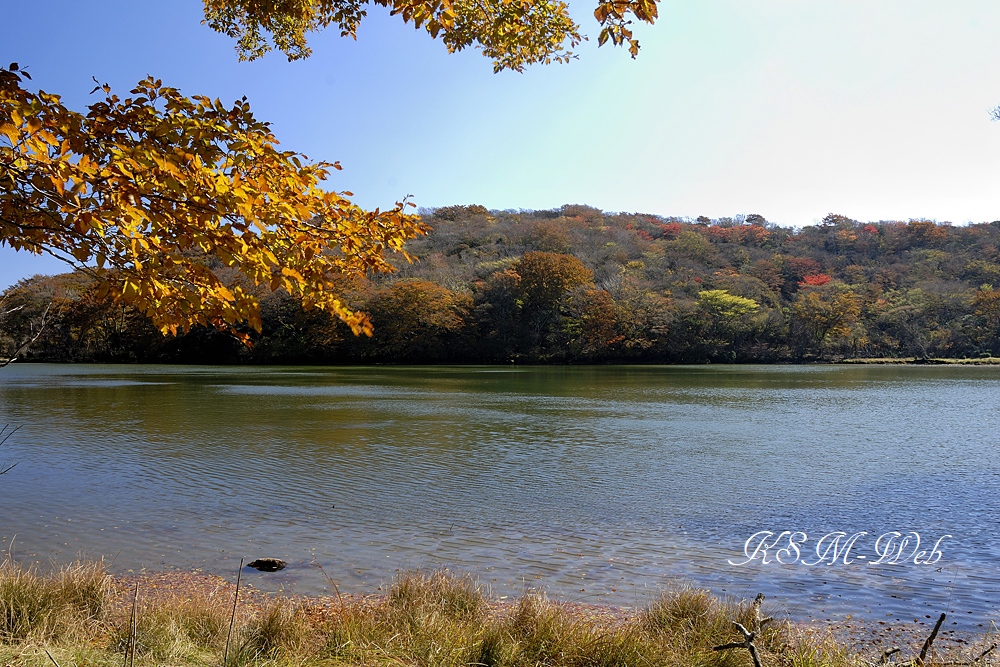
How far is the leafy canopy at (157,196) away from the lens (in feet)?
9.70

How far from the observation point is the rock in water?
6246 mm

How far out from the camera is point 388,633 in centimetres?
412

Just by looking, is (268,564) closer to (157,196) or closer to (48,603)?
(48,603)

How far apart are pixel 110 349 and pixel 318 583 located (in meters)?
60.6

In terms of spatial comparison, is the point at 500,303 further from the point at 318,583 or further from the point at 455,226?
the point at 318,583

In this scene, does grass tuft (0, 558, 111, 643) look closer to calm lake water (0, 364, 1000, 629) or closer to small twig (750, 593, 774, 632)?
calm lake water (0, 364, 1000, 629)

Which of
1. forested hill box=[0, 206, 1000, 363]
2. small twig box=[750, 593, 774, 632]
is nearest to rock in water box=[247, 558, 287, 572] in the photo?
small twig box=[750, 593, 774, 632]

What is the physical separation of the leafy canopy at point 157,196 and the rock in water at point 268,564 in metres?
3.32

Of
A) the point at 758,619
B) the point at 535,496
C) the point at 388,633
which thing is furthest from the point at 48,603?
the point at 535,496

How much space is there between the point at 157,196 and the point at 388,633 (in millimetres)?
2708

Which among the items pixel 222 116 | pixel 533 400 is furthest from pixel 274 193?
pixel 533 400

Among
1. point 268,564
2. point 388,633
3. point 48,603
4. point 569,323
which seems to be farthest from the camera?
point 569,323

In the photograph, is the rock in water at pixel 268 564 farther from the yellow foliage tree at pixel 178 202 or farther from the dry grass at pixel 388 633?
the yellow foliage tree at pixel 178 202

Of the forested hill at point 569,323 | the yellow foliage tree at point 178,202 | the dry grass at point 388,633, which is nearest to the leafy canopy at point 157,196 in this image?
the yellow foliage tree at point 178,202
